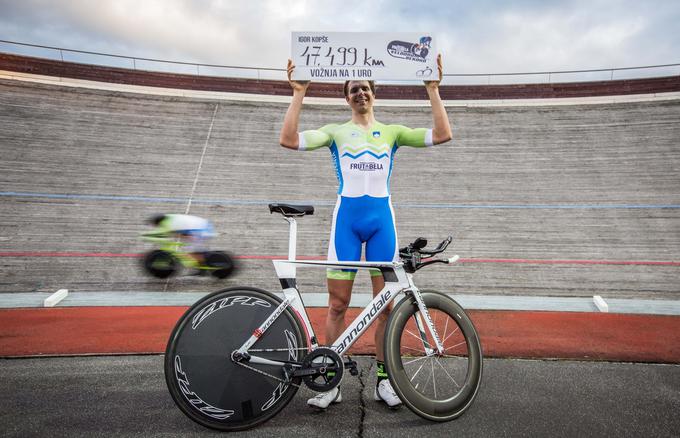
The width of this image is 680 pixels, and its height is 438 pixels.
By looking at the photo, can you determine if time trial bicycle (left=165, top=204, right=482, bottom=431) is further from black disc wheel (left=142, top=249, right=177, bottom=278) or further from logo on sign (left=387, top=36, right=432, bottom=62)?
black disc wheel (left=142, top=249, right=177, bottom=278)

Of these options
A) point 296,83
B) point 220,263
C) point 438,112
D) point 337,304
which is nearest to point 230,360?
point 337,304

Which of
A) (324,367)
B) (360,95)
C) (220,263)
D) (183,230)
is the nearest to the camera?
(324,367)

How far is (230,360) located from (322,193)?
9116mm

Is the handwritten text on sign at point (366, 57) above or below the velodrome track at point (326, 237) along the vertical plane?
above

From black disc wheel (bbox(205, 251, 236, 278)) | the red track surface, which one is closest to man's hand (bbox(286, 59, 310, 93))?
the red track surface

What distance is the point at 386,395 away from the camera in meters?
2.36

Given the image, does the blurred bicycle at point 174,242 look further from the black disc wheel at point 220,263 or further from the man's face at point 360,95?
the man's face at point 360,95

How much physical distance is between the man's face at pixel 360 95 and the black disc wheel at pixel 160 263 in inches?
147

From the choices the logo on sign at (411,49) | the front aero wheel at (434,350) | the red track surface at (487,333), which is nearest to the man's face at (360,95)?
the logo on sign at (411,49)

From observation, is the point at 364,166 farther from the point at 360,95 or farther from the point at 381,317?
the point at 381,317

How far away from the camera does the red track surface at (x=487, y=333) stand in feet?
11.6

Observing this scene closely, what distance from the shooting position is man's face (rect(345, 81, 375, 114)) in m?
2.58

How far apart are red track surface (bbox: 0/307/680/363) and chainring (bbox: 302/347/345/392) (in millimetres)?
1343

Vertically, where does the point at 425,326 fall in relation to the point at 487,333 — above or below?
above
